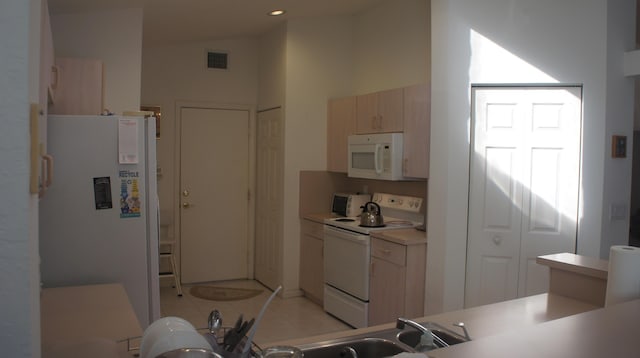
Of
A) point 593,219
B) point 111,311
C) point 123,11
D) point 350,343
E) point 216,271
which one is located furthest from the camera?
point 216,271

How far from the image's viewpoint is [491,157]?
12.0 feet

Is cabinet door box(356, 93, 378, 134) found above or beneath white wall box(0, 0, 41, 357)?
above

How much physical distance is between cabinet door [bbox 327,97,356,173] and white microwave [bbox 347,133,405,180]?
0.62 ft

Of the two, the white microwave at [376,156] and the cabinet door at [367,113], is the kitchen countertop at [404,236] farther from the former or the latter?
the cabinet door at [367,113]

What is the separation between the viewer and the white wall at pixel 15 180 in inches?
34.4

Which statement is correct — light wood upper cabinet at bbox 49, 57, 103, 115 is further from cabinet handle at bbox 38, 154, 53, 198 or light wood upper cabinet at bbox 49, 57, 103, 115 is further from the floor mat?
the floor mat

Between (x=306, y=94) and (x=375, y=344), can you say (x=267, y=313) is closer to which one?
(x=306, y=94)

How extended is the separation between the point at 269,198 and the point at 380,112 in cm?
181

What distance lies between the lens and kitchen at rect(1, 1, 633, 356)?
11.4 ft

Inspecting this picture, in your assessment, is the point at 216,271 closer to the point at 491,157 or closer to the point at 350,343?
the point at 491,157

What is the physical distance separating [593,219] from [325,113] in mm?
2867

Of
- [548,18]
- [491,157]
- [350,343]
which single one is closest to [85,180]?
[350,343]

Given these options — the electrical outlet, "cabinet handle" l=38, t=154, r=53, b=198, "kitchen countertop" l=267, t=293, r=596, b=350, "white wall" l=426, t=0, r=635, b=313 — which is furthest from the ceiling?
"kitchen countertop" l=267, t=293, r=596, b=350

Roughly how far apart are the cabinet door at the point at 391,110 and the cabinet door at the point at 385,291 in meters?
1.17
